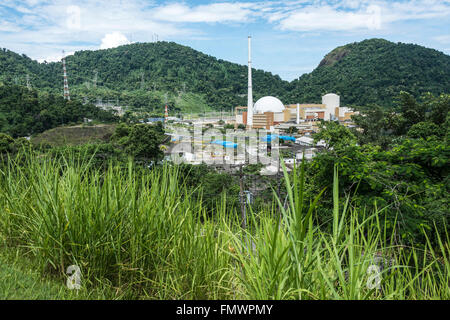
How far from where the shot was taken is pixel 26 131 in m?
25.1

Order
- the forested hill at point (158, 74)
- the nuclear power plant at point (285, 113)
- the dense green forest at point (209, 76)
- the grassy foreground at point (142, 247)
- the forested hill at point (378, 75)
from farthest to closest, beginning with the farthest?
1. the forested hill at point (158, 74)
2. the dense green forest at point (209, 76)
3. the forested hill at point (378, 75)
4. the nuclear power plant at point (285, 113)
5. the grassy foreground at point (142, 247)

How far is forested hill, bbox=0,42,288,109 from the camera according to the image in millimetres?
53344

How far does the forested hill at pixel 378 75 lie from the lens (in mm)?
39312

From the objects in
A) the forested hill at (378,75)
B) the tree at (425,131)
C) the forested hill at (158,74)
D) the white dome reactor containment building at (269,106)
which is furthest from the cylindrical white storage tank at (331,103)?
the tree at (425,131)

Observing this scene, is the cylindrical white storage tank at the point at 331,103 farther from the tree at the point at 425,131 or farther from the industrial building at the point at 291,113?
the tree at the point at 425,131

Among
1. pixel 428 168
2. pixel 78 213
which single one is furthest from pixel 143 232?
pixel 428 168

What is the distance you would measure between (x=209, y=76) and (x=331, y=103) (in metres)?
26.1

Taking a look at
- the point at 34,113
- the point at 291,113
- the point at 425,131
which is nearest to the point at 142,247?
the point at 425,131

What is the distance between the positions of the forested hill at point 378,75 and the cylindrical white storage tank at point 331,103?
358 cm

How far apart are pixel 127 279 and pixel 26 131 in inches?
1098

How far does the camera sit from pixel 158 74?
5834 centimetres

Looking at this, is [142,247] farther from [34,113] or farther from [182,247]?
[34,113]

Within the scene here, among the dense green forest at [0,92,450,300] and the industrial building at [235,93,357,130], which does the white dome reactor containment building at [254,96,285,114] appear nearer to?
the industrial building at [235,93,357,130]

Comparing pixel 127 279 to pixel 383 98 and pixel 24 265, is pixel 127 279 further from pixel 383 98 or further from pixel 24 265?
pixel 383 98
